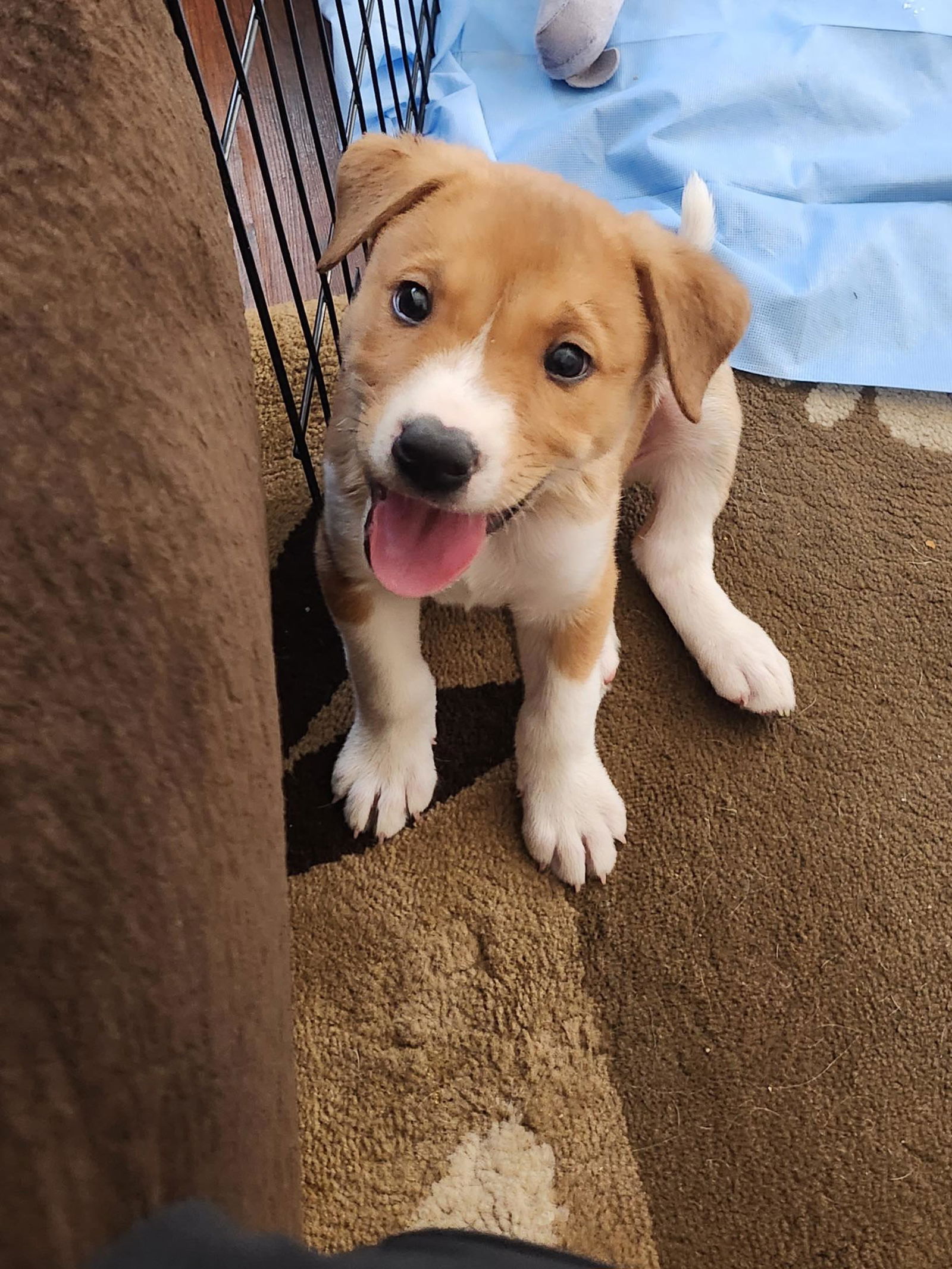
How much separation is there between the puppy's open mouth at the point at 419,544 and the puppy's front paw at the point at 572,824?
430 millimetres

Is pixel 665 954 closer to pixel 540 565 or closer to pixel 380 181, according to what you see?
pixel 540 565

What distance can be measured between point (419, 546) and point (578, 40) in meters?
1.80

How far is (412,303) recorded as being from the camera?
109 cm

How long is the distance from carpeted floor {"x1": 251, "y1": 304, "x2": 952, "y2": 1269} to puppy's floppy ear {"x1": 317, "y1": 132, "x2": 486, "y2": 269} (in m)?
0.64

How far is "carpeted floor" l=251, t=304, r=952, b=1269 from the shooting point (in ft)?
3.96

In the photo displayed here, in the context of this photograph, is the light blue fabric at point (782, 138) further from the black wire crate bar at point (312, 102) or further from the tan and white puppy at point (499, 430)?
the tan and white puppy at point (499, 430)

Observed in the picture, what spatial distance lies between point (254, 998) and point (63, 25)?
2.44 ft

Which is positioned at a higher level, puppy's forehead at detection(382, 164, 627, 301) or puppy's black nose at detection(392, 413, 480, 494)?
puppy's forehead at detection(382, 164, 627, 301)

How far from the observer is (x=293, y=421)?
1.54 metres

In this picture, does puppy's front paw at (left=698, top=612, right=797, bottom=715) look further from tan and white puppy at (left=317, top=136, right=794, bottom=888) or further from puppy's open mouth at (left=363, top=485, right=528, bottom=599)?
puppy's open mouth at (left=363, top=485, right=528, bottom=599)

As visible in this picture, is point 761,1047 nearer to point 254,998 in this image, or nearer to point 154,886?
point 254,998

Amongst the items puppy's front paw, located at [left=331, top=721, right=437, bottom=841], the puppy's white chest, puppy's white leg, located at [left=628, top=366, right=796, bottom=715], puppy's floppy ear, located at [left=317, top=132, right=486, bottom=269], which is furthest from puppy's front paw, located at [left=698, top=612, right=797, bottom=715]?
puppy's floppy ear, located at [left=317, top=132, right=486, bottom=269]

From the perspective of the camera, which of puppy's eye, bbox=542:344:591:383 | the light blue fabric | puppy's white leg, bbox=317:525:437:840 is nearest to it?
puppy's eye, bbox=542:344:591:383

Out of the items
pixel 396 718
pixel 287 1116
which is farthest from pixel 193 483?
pixel 396 718
